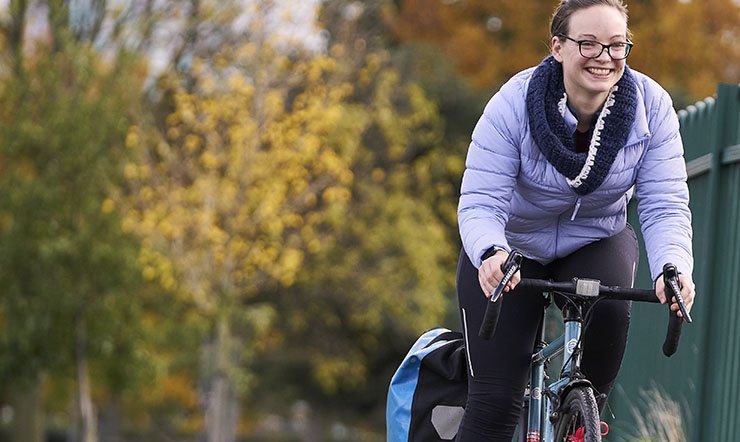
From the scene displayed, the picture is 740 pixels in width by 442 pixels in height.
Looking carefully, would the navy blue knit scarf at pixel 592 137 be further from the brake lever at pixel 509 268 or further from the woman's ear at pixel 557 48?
the brake lever at pixel 509 268

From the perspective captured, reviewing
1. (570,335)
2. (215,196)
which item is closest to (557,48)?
(570,335)

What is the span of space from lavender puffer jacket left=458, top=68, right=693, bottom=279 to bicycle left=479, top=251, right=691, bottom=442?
0.60ft

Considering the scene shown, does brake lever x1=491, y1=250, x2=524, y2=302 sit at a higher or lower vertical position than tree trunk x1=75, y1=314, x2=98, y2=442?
higher

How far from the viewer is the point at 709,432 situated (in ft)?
19.6

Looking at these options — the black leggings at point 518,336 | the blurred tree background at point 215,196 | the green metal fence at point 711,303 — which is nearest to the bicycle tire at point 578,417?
the black leggings at point 518,336

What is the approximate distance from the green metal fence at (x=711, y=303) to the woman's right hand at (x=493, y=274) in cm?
254

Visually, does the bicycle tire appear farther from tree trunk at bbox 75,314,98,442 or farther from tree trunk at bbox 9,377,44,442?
tree trunk at bbox 9,377,44,442

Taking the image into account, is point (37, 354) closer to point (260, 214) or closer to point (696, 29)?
point (260, 214)

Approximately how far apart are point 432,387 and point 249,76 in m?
15.0

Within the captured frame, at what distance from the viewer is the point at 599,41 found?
3.54 m

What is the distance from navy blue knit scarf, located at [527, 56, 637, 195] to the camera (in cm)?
355

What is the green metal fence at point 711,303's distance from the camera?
5.78 m

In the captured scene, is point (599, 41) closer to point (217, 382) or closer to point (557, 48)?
point (557, 48)

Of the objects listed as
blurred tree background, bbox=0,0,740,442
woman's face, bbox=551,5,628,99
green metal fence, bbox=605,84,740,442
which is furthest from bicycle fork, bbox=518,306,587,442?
blurred tree background, bbox=0,0,740,442
